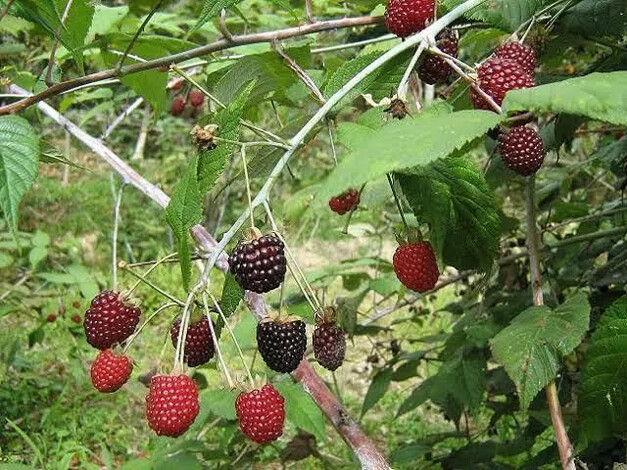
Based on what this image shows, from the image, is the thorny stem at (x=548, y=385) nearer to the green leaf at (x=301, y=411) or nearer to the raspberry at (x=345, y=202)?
the raspberry at (x=345, y=202)

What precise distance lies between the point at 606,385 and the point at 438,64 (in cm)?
61

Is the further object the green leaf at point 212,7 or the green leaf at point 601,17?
the green leaf at point 601,17

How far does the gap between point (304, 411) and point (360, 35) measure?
1.21 meters

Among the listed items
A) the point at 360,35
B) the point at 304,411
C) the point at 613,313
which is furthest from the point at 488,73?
the point at 360,35

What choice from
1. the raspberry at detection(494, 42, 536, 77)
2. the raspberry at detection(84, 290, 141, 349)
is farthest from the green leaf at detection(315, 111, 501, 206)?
the raspberry at detection(84, 290, 141, 349)

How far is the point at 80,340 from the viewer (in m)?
3.96

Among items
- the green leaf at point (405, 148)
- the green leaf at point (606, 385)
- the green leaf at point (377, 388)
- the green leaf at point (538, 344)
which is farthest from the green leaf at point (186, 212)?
the green leaf at point (377, 388)

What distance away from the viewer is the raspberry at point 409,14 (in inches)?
41.7

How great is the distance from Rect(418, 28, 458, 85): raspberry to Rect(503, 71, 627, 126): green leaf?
331 millimetres

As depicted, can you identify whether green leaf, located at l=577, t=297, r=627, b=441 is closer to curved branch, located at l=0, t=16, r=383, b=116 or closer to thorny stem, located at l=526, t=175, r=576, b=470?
thorny stem, located at l=526, t=175, r=576, b=470

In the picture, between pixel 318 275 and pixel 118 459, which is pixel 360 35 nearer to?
pixel 318 275

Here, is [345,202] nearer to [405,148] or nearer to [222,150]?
[222,150]

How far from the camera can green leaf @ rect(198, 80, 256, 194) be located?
35.6 inches

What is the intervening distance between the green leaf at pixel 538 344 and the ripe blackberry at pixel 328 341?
358 mm
